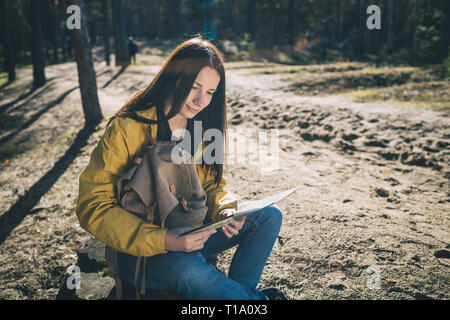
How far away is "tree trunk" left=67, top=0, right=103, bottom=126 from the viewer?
6980 millimetres

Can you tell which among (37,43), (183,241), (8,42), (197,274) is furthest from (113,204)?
(8,42)

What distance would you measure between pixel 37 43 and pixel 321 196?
43.8 feet

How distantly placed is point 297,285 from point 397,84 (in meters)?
9.84

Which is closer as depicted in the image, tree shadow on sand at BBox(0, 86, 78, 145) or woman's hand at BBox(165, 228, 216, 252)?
woman's hand at BBox(165, 228, 216, 252)

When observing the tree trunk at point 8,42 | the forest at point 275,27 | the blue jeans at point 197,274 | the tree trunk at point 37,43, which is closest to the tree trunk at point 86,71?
the forest at point 275,27

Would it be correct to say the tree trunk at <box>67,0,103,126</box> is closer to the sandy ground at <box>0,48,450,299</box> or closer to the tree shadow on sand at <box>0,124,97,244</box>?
the sandy ground at <box>0,48,450,299</box>

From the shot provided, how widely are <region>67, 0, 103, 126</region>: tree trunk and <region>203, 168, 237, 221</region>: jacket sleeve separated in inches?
243

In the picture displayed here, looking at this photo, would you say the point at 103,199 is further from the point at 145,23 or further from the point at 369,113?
the point at 145,23

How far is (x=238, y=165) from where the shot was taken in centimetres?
505

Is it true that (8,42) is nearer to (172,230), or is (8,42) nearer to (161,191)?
(161,191)

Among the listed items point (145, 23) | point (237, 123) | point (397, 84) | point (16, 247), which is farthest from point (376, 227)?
point (145, 23)

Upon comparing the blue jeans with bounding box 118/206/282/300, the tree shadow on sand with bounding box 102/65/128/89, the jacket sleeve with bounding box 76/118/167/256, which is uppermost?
the tree shadow on sand with bounding box 102/65/128/89

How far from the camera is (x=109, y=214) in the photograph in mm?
1578
